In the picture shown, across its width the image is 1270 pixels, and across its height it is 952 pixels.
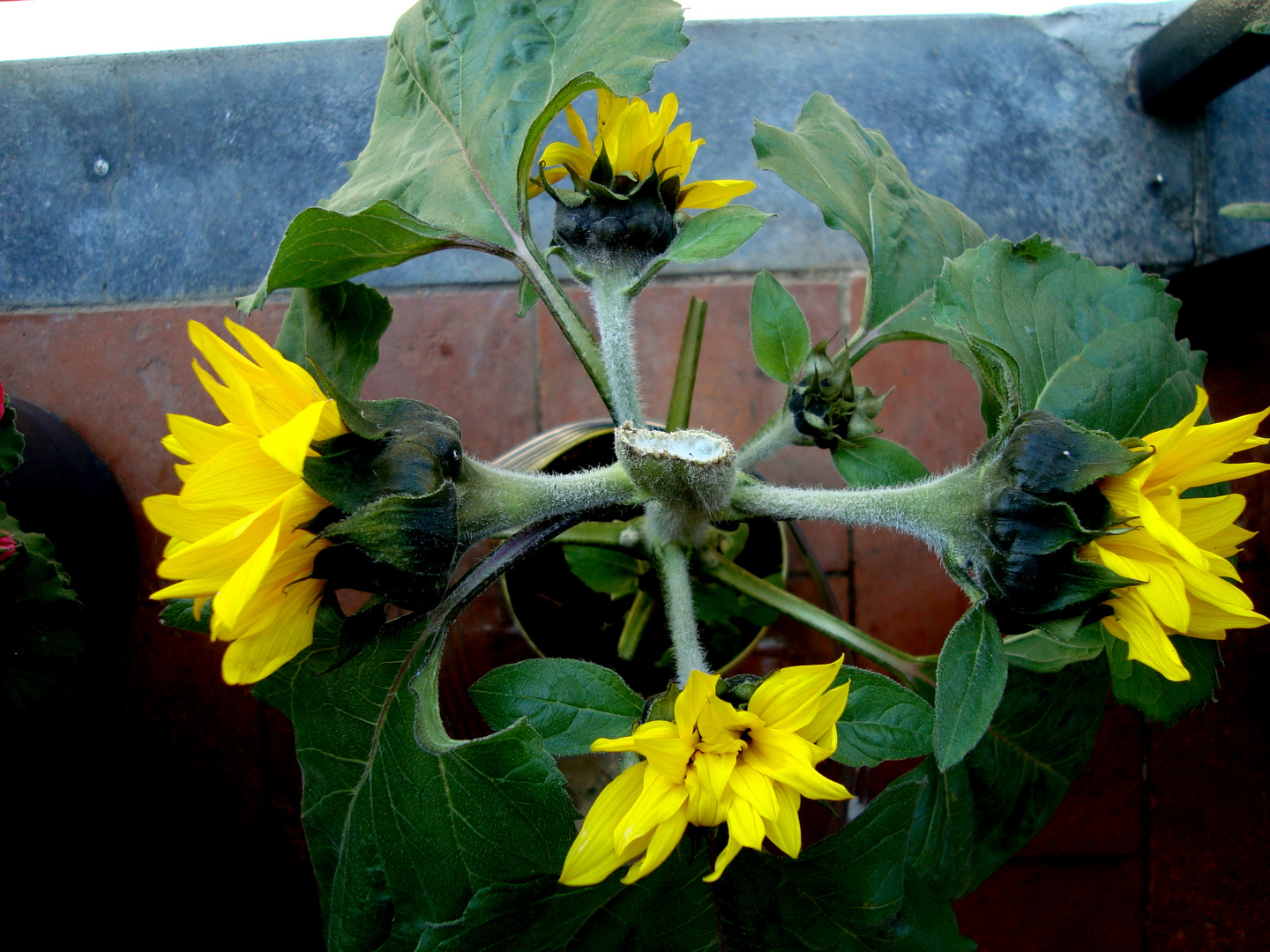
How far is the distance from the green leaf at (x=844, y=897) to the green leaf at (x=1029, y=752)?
101mm

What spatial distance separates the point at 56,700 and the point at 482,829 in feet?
2.07

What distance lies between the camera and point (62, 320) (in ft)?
3.88

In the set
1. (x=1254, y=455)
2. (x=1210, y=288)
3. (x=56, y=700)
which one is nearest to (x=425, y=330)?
(x=56, y=700)

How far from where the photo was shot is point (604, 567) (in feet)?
2.46

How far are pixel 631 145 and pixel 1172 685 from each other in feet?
1.80

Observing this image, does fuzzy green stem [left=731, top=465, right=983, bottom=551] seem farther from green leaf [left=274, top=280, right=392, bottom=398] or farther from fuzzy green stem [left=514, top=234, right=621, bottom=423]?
green leaf [left=274, top=280, right=392, bottom=398]

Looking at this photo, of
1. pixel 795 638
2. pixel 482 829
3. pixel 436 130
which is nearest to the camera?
pixel 482 829

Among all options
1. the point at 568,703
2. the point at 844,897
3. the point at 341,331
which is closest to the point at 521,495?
the point at 568,703

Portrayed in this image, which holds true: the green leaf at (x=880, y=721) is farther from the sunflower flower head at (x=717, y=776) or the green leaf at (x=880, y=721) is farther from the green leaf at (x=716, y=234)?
the green leaf at (x=716, y=234)

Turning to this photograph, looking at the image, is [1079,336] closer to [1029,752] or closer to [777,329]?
[777,329]

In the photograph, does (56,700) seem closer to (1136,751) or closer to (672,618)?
(672,618)

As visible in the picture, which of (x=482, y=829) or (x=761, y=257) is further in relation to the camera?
(x=761, y=257)

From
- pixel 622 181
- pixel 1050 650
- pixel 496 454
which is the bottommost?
pixel 496 454

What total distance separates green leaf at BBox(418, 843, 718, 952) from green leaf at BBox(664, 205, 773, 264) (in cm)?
40
